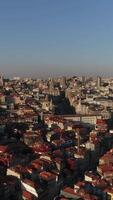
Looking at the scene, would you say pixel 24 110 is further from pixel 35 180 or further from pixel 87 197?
pixel 87 197

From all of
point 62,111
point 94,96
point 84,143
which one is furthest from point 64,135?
point 94,96

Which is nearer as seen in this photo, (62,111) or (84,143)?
(84,143)

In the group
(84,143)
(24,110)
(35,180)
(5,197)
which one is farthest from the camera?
(24,110)

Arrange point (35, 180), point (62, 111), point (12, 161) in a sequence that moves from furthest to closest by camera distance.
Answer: point (62, 111) < point (12, 161) < point (35, 180)

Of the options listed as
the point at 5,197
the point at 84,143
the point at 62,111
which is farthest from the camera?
the point at 62,111

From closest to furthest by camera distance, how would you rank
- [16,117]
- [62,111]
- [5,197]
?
1. [5,197]
2. [16,117]
3. [62,111]

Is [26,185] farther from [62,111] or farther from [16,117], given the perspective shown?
[62,111]

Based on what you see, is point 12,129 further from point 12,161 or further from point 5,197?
point 5,197

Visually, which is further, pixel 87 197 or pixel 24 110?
pixel 24 110

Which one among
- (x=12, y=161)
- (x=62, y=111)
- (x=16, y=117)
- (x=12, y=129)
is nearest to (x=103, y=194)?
(x=12, y=161)
